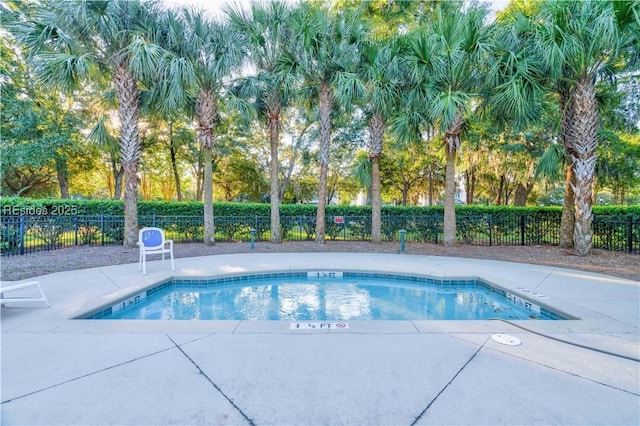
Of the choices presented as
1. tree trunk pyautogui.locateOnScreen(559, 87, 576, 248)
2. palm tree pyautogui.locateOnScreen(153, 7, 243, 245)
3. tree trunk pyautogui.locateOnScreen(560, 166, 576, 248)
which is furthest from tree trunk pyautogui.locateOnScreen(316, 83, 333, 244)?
tree trunk pyautogui.locateOnScreen(560, 166, 576, 248)

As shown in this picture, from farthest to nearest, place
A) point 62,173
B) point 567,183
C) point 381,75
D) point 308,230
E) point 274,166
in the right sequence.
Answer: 1. point 62,173
2. point 308,230
3. point 274,166
4. point 381,75
5. point 567,183

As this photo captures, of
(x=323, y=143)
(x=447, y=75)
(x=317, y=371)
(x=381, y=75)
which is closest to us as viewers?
(x=317, y=371)

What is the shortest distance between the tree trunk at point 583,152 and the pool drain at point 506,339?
719cm

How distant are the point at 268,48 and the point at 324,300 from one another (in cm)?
833

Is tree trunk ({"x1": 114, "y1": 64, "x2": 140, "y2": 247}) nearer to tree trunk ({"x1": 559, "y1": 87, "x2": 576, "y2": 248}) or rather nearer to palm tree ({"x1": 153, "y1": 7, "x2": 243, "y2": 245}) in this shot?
palm tree ({"x1": 153, "y1": 7, "x2": 243, "y2": 245})

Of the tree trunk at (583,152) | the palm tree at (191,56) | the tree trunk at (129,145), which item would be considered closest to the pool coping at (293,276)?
the tree trunk at (129,145)

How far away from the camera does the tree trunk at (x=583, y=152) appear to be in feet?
25.8

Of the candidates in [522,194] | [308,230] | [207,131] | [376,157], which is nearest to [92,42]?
[207,131]

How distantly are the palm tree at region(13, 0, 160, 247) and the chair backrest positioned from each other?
4.65 meters

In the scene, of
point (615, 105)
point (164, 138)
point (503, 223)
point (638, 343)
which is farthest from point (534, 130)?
point (164, 138)

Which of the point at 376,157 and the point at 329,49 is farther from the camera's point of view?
the point at 376,157

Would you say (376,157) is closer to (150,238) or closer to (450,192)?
(450,192)

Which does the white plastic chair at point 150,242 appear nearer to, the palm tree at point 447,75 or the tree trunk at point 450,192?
the palm tree at point 447,75

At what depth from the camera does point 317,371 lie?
2453 millimetres
